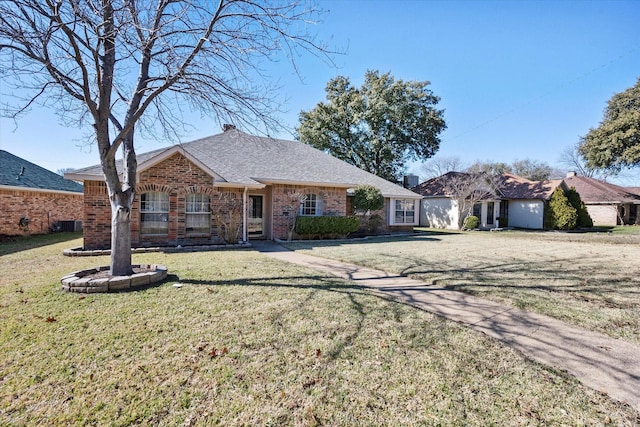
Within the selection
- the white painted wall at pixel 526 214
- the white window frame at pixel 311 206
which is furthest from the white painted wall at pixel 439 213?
the white window frame at pixel 311 206

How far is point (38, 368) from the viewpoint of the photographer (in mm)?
2996

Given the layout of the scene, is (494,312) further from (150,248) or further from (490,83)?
(490,83)

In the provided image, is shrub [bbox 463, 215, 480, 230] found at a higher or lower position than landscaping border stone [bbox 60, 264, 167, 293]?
higher

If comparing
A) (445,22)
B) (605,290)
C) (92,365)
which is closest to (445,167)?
(445,22)

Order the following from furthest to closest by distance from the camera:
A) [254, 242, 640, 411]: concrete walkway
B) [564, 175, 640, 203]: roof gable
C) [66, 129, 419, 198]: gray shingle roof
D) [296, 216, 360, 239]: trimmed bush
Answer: [564, 175, 640, 203]: roof gable < [296, 216, 360, 239]: trimmed bush < [66, 129, 419, 198]: gray shingle roof < [254, 242, 640, 411]: concrete walkway

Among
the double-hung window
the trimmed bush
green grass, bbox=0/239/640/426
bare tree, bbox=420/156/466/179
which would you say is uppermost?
bare tree, bbox=420/156/466/179

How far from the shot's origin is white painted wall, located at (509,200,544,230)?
24516 millimetres

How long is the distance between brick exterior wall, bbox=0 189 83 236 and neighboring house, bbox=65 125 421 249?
20.9ft

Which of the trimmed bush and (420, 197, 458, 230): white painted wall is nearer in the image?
the trimmed bush

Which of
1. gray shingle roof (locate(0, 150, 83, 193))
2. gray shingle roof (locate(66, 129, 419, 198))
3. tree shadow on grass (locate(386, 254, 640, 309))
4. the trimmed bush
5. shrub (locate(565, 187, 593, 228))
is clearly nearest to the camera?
tree shadow on grass (locate(386, 254, 640, 309))

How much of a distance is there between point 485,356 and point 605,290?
185 inches

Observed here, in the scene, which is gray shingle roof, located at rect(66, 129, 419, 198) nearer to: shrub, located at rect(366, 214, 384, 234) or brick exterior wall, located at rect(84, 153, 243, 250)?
brick exterior wall, located at rect(84, 153, 243, 250)

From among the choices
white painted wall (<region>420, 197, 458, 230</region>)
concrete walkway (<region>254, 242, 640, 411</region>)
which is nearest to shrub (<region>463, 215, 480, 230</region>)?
white painted wall (<region>420, 197, 458, 230</region>)

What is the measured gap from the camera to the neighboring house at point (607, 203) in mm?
29078
